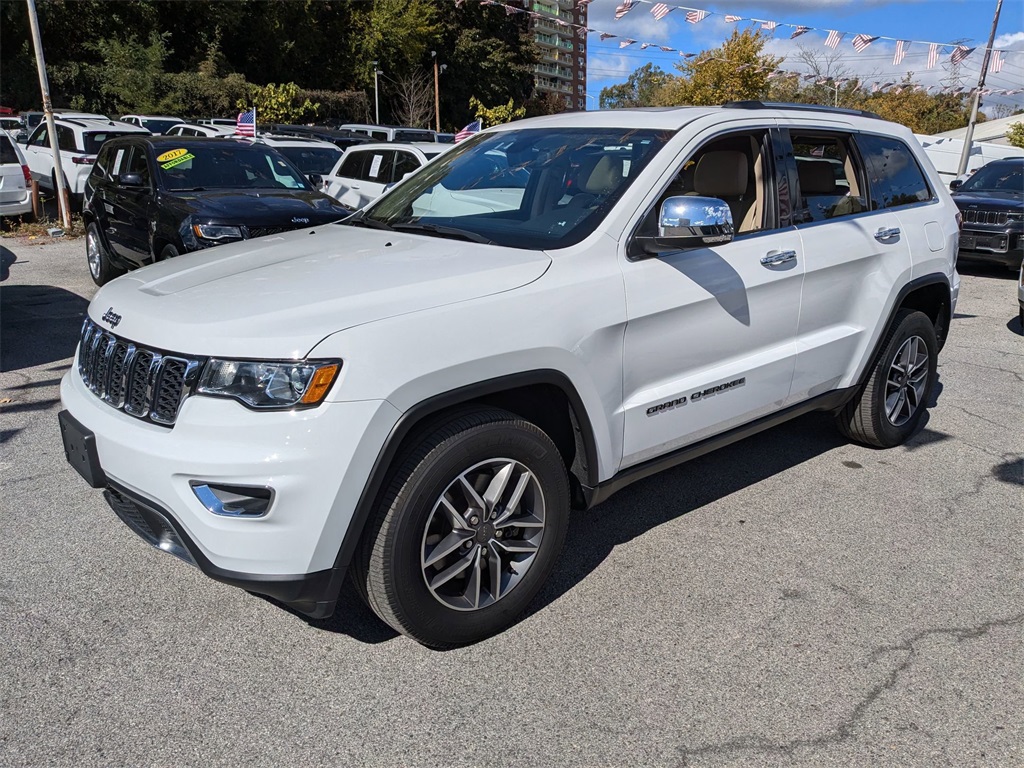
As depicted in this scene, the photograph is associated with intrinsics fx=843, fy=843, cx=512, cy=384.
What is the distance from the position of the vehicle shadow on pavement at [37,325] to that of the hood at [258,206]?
1492 mm

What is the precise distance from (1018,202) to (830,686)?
10598 mm

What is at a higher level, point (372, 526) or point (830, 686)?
point (372, 526)

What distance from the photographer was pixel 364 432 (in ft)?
8.31

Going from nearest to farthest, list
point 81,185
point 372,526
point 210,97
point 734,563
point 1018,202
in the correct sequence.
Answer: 1. point 372,526
2. point 734,563
3. point 1018,202
4. point 81,185
5. point 210,97

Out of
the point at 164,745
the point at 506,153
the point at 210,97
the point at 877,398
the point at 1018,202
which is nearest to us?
the point at 164,745

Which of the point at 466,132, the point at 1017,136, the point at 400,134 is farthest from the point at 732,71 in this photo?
the point at 466,132

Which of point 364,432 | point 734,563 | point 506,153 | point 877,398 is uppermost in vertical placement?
point 506,153

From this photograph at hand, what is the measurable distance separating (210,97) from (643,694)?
38.8 metres

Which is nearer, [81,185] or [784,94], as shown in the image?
[81,185]

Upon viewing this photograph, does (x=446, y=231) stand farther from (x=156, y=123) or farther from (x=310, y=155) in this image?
(x=156, y=123)

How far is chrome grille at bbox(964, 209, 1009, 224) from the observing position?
11.0m

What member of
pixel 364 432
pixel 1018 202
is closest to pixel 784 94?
pixel 1018 202

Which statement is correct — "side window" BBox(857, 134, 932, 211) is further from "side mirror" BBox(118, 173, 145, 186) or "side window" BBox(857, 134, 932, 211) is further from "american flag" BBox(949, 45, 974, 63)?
"american flag" BBox(949, 45, 974, 63)

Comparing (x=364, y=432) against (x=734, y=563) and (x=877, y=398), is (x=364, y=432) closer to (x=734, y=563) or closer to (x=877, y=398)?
(x=734, y=563)
